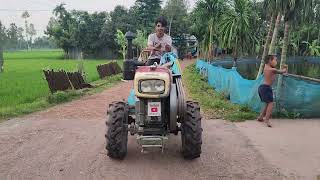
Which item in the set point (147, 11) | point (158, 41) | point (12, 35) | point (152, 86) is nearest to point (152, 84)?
point (152, 86)

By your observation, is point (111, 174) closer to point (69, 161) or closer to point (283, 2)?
point (69, 161)

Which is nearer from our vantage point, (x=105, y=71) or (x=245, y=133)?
(x=245, y=133)

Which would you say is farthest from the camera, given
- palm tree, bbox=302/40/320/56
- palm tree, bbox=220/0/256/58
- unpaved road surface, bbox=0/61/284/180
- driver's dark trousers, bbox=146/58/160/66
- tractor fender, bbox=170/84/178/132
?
palm tree, bbox=302/40/320/56

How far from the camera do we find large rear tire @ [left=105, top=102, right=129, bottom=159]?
253 inches

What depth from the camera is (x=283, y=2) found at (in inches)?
571

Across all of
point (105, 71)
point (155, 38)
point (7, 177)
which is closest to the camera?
point (7, 177)

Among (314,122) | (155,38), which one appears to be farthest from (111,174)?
(314,122)

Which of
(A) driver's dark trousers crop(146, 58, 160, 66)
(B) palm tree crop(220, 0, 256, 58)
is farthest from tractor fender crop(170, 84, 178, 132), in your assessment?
(B) palm tree crop(220, 0, 256, 58)

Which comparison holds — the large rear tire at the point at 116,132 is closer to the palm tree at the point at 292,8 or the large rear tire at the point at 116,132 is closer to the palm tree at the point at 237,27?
the palm tree at the point at 292,8

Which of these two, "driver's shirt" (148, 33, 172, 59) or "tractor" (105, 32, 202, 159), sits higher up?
"driver's shirt" (148, 33, 172, 59)

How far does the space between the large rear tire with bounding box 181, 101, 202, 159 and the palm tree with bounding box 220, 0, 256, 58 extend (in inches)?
1001

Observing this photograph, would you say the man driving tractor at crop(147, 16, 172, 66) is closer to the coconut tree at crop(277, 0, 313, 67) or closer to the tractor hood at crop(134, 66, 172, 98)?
the tractor hood at crop(134, 66, 172, 98)

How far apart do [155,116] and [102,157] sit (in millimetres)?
1246

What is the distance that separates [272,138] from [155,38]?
2.89 meters
